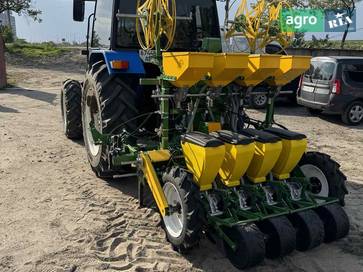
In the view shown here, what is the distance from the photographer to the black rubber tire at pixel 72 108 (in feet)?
20.2

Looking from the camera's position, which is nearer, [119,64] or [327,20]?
[119,64]

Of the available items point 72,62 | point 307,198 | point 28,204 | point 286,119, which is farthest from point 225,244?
point 72,62

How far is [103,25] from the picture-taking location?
493 cm

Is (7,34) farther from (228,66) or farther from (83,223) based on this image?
(228,66)

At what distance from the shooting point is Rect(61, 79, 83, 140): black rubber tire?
6.15 m

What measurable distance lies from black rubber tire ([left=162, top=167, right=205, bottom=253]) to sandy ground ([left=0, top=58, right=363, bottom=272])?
23cm

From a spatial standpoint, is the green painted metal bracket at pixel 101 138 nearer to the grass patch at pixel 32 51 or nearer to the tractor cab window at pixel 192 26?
the tractor cab window at pixel 192 26

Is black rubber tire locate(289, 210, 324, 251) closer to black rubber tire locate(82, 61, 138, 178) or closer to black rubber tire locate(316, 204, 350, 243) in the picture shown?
black rubber tire locate(316, 204, 350, 243)

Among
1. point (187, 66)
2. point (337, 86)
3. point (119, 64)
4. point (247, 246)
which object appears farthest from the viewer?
point (337, 86)

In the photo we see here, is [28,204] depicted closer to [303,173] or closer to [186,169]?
[186,169]

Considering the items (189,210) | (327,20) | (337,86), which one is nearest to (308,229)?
(189,210)

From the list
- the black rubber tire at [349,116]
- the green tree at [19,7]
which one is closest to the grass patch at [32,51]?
the green tree at [19,7]

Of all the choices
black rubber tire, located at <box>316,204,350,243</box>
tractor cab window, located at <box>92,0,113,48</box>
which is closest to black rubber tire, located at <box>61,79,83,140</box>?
tractor cab window, located at <box>92,0,113,48</box>

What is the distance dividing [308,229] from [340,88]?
6.37 meters
